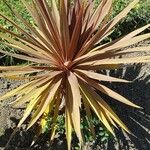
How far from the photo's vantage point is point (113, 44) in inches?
158

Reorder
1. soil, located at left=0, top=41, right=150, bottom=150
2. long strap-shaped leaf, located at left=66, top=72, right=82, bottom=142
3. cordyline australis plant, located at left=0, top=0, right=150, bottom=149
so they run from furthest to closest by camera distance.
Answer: soil, located at left=0, top=41, right=150, bottom=150 < cordyline australis plant, located at left=0, top=0, right=150, bottom=149 < long strap-shaped leaf, located at left=66, top=72, right=82, bottom=142

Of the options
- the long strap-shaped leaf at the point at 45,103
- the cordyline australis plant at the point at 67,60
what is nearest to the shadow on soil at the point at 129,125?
the cordyline australis plant at the point at 67,60

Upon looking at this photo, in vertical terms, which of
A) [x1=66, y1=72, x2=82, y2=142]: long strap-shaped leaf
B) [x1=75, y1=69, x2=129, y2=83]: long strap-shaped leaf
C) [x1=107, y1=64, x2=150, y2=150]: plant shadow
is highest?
[x1=75, y1=69, x2=129, y2=83]: long strap-shaped leaf

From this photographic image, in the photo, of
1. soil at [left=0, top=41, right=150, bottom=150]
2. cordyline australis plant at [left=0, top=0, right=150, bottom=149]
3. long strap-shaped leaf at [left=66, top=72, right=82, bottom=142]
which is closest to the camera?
long strap-shaped leaf at [left=66, top=72, right=82, bottom=142]

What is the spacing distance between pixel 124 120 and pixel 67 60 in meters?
1.00

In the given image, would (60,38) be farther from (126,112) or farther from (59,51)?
(126,112)

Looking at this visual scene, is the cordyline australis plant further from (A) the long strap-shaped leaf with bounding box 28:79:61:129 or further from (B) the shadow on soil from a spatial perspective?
(B) the shadow on soil

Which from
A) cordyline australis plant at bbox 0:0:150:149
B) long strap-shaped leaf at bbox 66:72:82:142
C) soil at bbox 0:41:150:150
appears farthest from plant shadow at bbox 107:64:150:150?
long strap-shaped leaf at bbox 66:72:82:142

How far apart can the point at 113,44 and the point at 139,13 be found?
1.41 meters

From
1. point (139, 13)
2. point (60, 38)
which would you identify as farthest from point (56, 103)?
point (139, 13)

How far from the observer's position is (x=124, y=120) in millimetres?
4547

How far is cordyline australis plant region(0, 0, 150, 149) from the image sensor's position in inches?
149

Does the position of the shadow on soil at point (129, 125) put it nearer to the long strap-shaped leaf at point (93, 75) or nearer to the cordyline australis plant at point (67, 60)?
the cordyline australis plant at point (67, 60)

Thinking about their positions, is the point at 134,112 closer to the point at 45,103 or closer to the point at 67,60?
the point at 67,60
